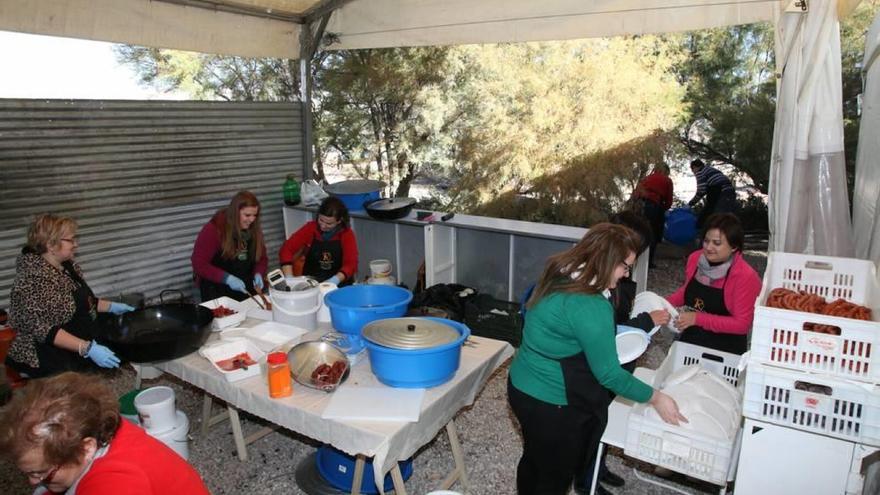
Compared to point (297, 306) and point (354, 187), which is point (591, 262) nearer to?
point (297, 306)

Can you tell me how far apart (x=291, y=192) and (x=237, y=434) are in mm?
3662

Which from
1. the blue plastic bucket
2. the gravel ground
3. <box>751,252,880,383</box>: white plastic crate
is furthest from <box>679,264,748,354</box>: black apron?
the blue plastic bucket

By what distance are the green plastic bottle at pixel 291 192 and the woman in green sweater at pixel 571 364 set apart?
4730mm

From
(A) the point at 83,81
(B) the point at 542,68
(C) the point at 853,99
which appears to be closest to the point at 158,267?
(A) the point at 83,81

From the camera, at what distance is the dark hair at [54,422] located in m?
1.49

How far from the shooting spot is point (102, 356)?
10.2ft

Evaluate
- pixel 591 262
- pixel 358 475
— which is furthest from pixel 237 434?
pixel 591 262

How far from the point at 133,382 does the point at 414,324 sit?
10.1ft

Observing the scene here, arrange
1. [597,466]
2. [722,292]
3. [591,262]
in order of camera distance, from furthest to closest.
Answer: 1. [722,292]
2. [597,466]
3. [591,262]

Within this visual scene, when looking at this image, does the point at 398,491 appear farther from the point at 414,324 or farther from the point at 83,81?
the point at 83,81

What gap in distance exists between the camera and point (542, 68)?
9328mm

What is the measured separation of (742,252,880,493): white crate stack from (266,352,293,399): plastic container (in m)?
1.99

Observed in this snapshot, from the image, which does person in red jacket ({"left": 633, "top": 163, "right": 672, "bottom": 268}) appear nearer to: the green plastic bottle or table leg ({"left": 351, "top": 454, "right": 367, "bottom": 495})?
the green plastic bottle

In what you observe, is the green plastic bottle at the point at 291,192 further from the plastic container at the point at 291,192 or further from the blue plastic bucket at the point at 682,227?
the blue plastic bucket at the point at 682,227
